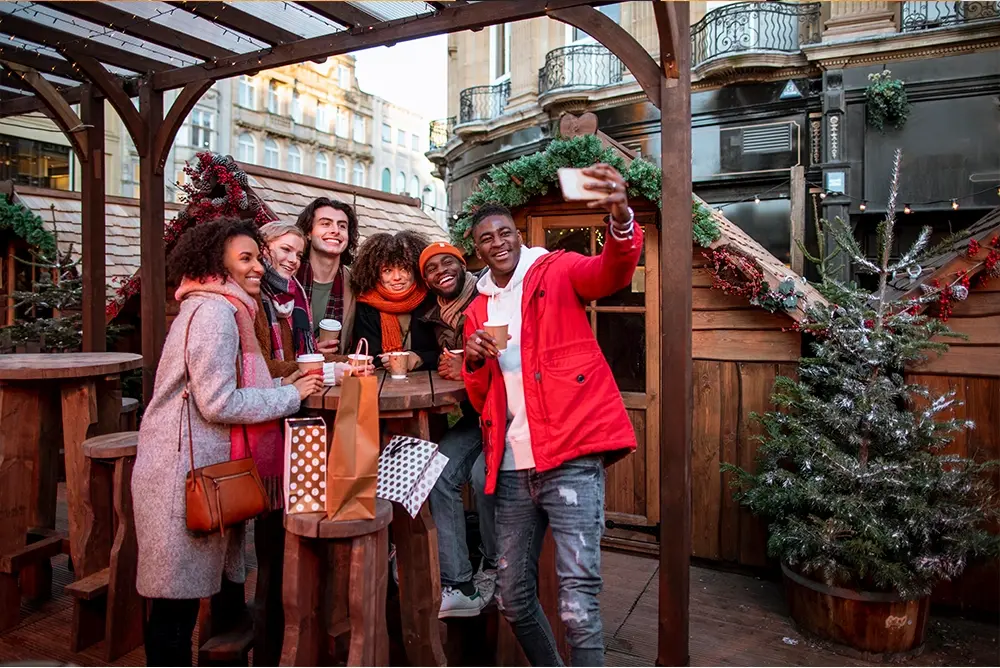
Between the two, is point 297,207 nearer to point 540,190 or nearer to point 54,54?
point 54,54

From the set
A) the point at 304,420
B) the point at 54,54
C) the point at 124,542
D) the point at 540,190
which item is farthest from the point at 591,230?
the point at 54,54

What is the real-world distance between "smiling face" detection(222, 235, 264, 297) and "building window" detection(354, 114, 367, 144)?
3883 cm

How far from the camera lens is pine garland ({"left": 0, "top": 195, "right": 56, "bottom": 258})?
7.33m

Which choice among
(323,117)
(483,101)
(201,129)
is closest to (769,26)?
(483,101)

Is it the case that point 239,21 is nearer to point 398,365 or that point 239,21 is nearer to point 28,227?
point 398,365

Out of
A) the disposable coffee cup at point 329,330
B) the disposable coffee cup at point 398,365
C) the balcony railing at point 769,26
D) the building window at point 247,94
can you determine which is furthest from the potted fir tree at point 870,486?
the building window at point 247,94

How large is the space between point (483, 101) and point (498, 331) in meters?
15.1

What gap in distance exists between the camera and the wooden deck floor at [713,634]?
10.9ft

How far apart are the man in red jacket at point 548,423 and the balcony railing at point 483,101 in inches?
571

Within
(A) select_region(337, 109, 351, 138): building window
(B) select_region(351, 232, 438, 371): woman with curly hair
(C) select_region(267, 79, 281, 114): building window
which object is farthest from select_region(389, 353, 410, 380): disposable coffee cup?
(A) select_region(337, 109, 351, 138): building window

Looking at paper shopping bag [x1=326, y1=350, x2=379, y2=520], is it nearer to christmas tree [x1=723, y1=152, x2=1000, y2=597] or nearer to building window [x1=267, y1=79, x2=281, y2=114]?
christmas tree [x1=723, y1=152, x2=1000, y2=597]

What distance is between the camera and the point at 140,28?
3.93 meters

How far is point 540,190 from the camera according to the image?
455 cm

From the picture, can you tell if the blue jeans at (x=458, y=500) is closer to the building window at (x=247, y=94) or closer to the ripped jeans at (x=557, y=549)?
the ripped jeans at (x=557, y=549)
